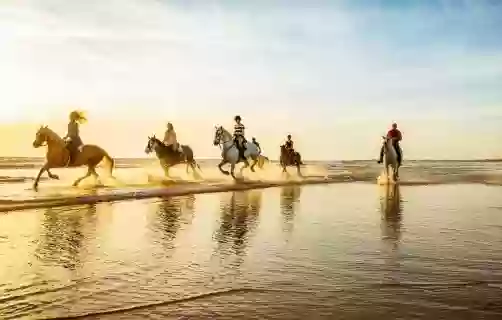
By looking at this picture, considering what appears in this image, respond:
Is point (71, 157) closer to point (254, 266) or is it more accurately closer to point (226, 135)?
point (226, 135)

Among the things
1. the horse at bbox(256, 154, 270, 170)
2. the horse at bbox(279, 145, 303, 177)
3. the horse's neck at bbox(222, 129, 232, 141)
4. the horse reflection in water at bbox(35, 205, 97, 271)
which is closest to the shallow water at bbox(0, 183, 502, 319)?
the horse reflection in water at bbox(35, 205, 97, 271)

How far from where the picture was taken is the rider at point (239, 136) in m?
23.8

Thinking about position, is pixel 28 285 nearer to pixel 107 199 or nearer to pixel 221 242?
pixel 221 242

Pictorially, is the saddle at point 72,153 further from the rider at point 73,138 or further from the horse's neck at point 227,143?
the horse's neck at point 227,143

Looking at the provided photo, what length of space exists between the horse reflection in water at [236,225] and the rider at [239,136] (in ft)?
30.4

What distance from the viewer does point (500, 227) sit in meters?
9.15

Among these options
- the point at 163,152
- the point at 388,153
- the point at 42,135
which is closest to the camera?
the point at 42,135

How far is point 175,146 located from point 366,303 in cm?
2063

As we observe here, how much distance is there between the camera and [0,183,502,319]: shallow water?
14.6 feet

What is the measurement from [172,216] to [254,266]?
211 inches

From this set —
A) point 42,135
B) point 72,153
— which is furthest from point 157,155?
point 42,135

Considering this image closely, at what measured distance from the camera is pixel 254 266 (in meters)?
6.05

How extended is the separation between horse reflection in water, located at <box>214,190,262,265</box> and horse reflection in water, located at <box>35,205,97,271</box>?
5.85ft

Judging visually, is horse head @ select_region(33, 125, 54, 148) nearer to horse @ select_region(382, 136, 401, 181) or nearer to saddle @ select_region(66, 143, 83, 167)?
saddle @ select_region(66, 143, 83, 167)
